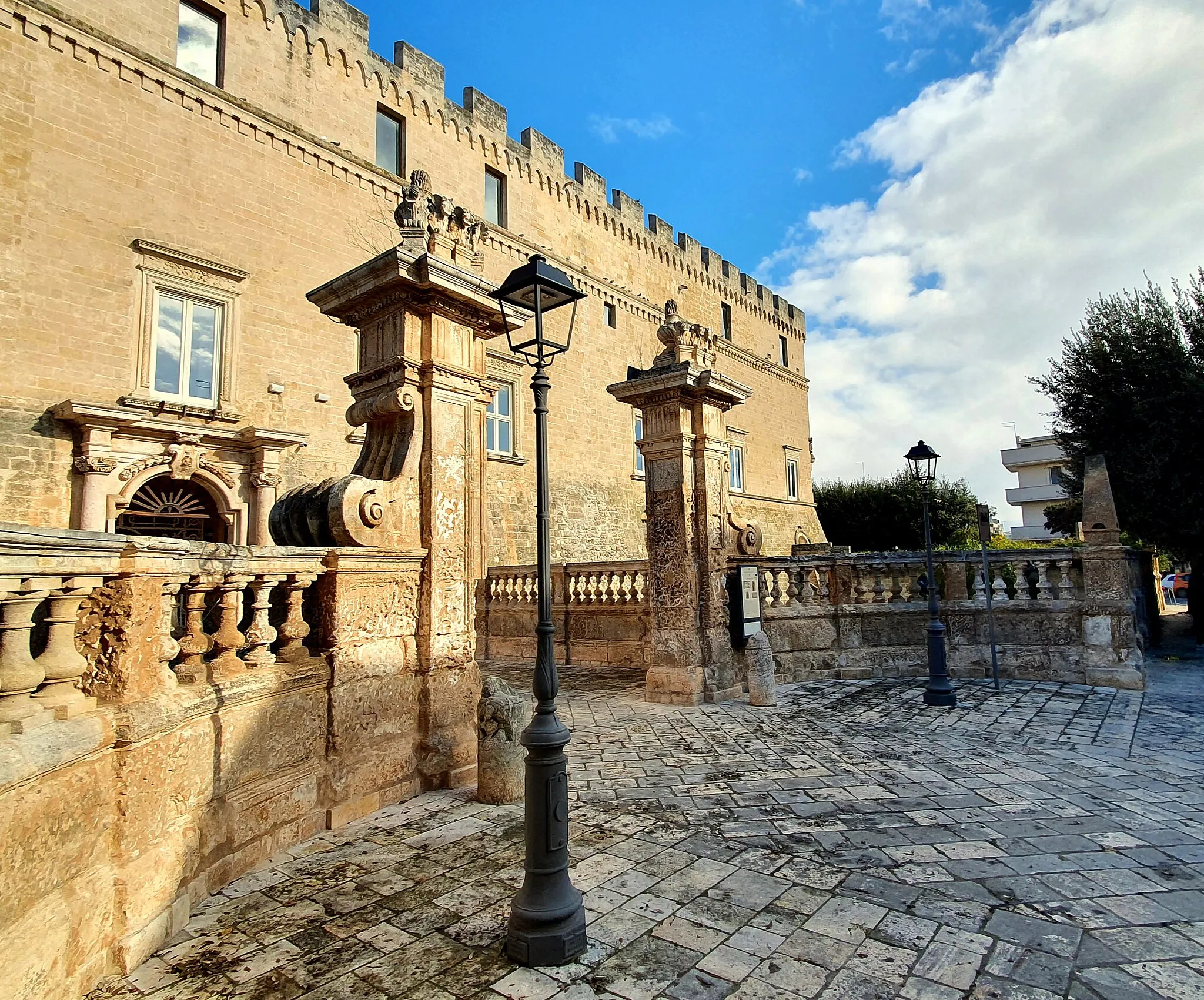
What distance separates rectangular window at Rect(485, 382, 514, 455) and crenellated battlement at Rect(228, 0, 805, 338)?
629 centimetres

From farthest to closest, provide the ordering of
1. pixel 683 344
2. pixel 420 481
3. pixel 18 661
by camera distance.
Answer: pixel 683 344 → pixel 420 481 → pixel 18 661

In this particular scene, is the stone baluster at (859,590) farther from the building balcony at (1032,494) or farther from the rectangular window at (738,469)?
the building balcony at (1032,494)

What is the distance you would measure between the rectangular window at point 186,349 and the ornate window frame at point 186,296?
0.24ft

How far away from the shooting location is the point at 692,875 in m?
3.37

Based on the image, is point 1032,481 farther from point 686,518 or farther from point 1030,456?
point 686,518

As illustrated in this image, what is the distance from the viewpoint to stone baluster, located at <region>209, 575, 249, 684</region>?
3.40m

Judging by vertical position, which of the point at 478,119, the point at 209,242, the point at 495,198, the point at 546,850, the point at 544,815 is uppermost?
the point at 478,119

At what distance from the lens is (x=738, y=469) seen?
26.3m

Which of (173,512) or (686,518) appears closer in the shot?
(686,518)

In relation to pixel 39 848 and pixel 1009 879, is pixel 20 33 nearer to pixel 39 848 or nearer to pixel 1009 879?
pixel 39 848

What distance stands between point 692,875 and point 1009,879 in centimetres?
156

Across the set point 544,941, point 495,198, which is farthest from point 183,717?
point 495,198

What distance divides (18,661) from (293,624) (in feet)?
5.59

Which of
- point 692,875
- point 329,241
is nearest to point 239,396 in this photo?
point 329,241
